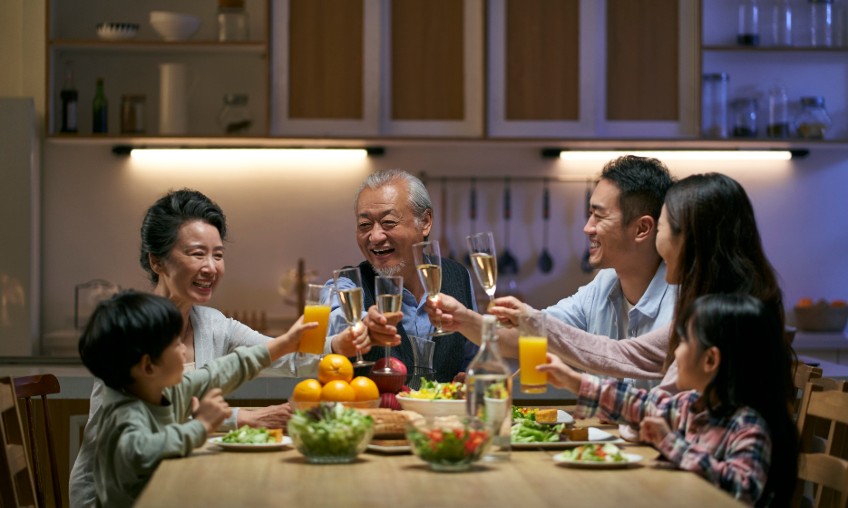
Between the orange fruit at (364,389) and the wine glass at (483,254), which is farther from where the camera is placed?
the wine glass at (483,254)

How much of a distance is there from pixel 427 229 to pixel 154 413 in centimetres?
140

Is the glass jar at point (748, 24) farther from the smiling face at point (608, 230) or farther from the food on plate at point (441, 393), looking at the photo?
the food on plate at point (441, 393)

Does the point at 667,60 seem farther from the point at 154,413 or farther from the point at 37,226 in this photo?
the point at 154,413

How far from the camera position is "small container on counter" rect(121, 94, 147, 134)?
5273 millimetres

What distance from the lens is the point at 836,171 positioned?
589 cm

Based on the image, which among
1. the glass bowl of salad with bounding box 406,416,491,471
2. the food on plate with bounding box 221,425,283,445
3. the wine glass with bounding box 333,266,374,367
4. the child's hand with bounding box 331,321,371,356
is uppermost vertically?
the wine glass with bounding box 333,266,374,367

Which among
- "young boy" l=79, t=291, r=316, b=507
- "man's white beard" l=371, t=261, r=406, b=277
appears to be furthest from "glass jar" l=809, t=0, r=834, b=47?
"young boy" l=79, t=291, r=316, b=507

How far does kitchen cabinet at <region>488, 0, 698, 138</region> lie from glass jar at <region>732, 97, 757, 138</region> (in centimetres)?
26

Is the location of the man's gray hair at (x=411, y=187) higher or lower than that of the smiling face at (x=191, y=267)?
higher

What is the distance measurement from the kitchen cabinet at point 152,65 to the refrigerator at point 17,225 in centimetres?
30

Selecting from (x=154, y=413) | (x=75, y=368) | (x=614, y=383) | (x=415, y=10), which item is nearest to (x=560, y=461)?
(x=614, y=383)

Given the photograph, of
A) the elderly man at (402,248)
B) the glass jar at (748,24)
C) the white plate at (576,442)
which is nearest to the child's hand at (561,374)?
the white plate at (576,442)

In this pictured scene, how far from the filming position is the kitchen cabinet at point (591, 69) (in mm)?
5320

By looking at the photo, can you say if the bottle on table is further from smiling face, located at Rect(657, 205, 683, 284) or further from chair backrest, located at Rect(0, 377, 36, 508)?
chair backrest, located at Rect(0, 377, 36, 508)
